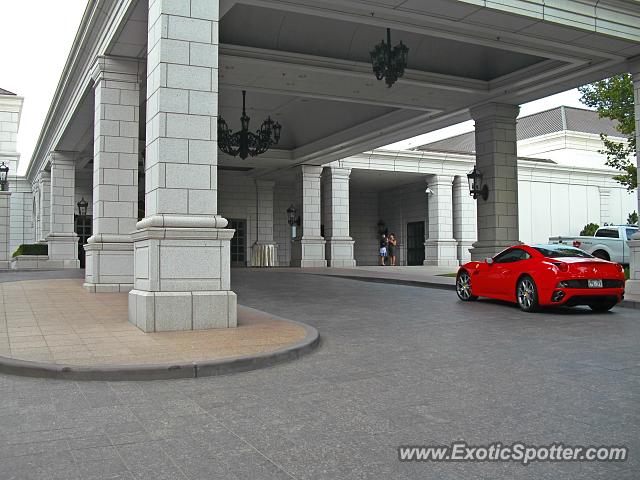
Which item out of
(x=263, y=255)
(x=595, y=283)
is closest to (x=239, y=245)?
(x=263, y=255)

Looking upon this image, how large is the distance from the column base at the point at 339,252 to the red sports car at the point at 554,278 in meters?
18.2

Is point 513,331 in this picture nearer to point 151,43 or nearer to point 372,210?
point 151,43

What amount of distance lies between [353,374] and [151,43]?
6.29 meters

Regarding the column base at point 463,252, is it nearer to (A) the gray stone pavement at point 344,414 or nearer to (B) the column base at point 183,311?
(A) the gray stone pavement at point 344,414

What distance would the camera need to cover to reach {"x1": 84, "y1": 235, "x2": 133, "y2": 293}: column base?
14562 millimetres

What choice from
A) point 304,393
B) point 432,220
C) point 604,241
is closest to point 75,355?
point 304,393

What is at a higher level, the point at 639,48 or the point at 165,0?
the point at 639,48

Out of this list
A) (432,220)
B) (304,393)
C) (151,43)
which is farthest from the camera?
(432,220)

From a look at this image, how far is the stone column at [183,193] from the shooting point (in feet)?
27.6

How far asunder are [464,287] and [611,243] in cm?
1329

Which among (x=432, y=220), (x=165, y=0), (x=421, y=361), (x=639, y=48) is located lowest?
(x=421, y=361)

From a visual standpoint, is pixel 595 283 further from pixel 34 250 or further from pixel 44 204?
pixel 44 204

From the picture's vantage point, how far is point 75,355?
258 inches

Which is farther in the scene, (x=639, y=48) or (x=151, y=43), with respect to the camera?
(x=639, y=48)
